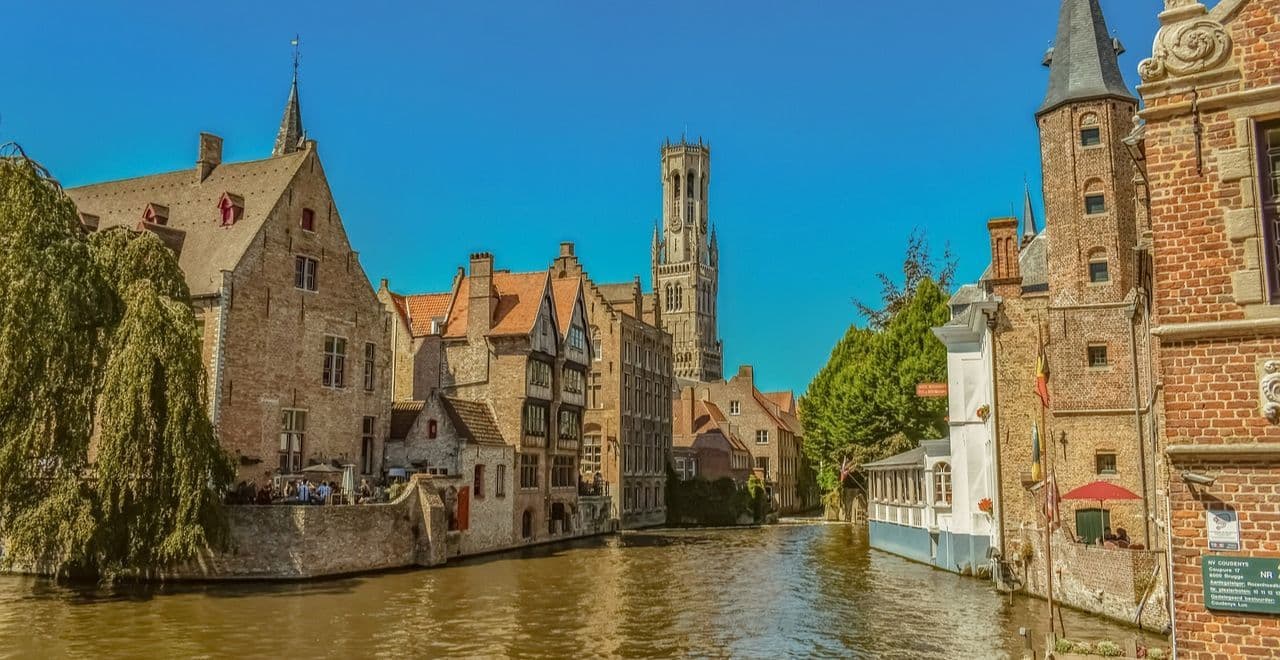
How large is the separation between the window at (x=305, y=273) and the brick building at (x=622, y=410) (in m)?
18.1

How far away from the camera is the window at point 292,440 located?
3309cm

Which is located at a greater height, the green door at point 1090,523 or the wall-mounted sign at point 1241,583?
the wall-mounted sign at point 1241,583

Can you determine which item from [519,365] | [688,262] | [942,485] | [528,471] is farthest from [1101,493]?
[688,262]

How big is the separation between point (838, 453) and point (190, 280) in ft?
111

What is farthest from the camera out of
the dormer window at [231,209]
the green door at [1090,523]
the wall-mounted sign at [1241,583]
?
the dormer window at [231,209]

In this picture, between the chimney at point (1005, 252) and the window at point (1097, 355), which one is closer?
the window at point (1097, 355)

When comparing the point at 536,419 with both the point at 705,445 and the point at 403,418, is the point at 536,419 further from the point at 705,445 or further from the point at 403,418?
the point at 705,445

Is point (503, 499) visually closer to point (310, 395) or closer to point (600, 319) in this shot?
point (310, 395)

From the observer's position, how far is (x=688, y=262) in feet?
472

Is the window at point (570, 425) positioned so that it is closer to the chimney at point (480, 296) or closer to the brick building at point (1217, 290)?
the chimney at point (480, 296)

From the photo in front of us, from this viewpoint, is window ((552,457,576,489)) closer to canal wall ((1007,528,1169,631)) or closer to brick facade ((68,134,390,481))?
brick facade ((68,134,390,481))

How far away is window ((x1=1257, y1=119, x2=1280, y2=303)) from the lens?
8.38 m

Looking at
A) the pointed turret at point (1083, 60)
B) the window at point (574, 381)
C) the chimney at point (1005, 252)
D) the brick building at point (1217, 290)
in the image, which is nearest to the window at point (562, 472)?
the window at point (574, 381)

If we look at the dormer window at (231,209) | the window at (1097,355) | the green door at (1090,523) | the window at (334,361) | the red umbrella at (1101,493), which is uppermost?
the dormer window at (231,209)
